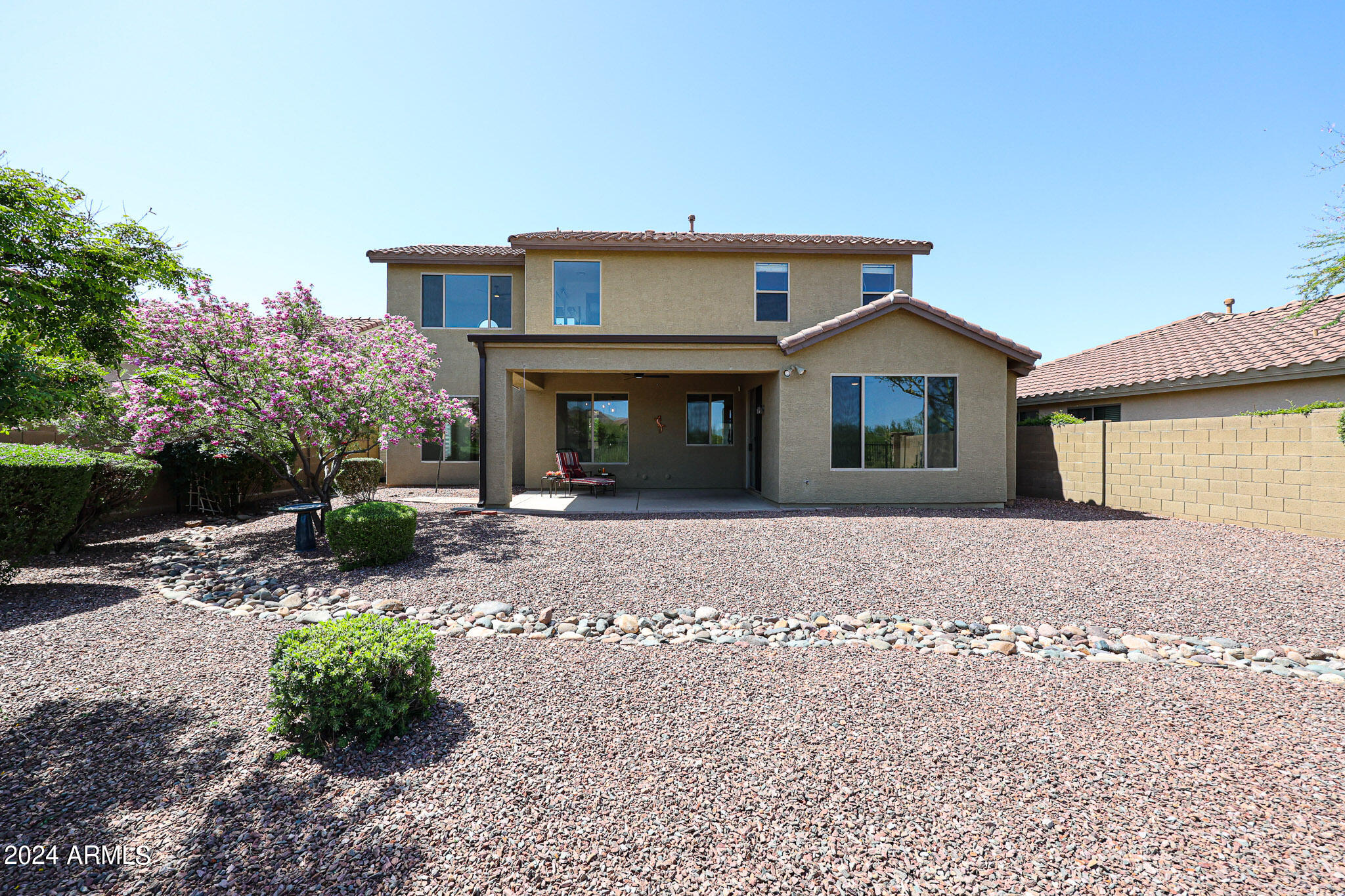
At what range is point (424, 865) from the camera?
201 centimetres

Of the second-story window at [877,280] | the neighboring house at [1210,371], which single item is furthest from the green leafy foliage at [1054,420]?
the second-story window at [877,280]

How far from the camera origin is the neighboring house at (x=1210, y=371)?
9.12m

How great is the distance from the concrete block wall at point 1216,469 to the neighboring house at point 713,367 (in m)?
1.51

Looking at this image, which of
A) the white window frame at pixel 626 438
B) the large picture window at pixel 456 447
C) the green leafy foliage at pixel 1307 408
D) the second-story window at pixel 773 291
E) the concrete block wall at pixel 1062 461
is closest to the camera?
the green leafy foliage at pixel 1307 408

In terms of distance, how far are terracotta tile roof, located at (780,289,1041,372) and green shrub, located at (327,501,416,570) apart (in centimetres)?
712

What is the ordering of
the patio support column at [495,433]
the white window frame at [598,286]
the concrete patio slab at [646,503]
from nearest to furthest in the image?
the concrete patio slab at [646,503] < the patio support column at [495,433] < the white window frame at [598,286]

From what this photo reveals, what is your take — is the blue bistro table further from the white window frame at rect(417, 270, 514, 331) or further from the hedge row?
the white window frame at rect(417, 270, 514, 331)

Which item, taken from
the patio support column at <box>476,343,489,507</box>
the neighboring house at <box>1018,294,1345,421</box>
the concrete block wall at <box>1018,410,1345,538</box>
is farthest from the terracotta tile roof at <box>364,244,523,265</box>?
the neighboring house at <box>1018,294,1345,421</box>

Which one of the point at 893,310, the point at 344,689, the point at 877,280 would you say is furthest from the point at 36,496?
the point at 877,280

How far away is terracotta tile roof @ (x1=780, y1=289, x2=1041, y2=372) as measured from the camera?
1013 cm

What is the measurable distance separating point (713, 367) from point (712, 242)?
380 centimetres

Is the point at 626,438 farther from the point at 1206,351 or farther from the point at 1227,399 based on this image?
the point at 1206,351

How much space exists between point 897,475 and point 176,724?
1036 centimetres

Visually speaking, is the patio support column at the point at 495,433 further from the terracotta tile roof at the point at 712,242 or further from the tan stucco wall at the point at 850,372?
the terracotta tile roof at the point at 712,242
